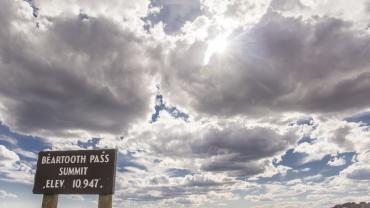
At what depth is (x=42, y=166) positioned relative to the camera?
A: 1736cm

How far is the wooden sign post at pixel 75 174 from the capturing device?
16.2 m

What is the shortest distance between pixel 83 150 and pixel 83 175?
1.26 metres

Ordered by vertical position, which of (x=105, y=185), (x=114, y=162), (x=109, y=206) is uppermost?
(x=114, y=162)

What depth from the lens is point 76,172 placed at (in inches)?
658

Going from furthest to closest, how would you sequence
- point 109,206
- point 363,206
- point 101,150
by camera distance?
point 363,206 → point 101,150 → point 109,206

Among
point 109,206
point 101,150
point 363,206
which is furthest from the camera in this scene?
point 363,206

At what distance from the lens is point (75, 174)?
16688mm

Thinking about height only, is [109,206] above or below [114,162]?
below

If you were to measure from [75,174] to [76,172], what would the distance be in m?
0.11

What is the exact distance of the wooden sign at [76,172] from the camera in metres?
16.3

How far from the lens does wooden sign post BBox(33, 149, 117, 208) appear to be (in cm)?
1622

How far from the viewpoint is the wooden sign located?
16.3 m

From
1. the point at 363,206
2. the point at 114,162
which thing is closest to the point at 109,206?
the point at 114,162

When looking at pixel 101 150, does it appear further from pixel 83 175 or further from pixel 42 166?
pixel 42 166
